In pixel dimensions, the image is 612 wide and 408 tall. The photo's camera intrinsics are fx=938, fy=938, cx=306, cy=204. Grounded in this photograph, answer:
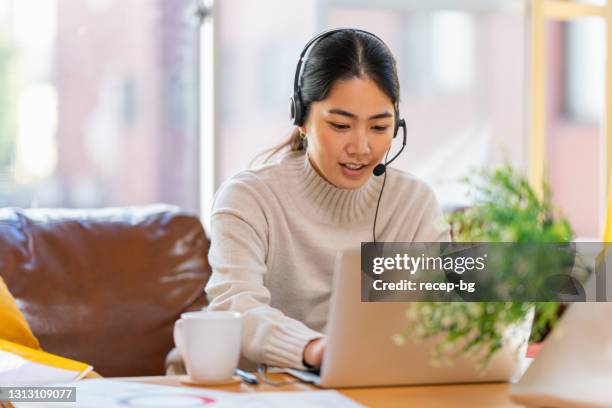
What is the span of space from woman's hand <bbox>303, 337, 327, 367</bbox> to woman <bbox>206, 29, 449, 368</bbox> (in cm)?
32

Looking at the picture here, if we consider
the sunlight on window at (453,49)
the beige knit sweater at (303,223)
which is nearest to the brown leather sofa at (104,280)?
the beige knit sweater at (303,223)

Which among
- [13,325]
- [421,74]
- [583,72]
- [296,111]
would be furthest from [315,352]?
[583,72]

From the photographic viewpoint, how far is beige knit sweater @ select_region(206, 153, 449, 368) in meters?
1.83

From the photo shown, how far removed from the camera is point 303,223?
6.36 feet

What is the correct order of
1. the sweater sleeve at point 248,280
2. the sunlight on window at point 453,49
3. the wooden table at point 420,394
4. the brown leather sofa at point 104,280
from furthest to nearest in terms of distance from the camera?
the sunlight on window at point 453,49, the brown leather sofa at point 104,280, the sweater sleeve at point 248,280, the wooden table at point 420,394

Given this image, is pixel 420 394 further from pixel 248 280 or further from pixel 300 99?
pixel 300 99

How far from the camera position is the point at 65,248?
7.47 feet

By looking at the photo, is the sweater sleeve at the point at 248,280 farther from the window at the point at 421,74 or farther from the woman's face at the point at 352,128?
the window at the point at 421,74

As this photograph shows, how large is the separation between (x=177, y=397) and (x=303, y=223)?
79 centimetres

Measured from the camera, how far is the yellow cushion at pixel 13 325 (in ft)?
6.59
